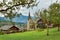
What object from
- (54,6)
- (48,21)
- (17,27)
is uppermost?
(54,6)

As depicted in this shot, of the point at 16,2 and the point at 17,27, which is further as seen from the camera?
the point at 17,27

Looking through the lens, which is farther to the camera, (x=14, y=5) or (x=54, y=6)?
(x=54, y=6)

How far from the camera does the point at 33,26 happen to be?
54594 mm

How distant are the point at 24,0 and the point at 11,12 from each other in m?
1.02

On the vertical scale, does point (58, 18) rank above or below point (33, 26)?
above

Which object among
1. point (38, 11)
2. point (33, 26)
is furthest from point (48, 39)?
point (33, 26)

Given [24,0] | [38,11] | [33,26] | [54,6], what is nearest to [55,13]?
[54,6]

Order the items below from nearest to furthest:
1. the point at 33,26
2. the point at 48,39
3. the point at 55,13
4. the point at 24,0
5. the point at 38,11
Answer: the point at 24,0, the point at 48,39, the point at 55,13, the point at 38,11, the point at 33,26

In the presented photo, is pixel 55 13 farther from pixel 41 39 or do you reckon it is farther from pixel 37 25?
pixel 37 25

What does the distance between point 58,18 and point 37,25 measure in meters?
26.5

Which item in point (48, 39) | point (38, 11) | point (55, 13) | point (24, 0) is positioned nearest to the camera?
point (24, 0)

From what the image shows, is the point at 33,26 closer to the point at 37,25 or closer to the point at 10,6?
the point at 37,25

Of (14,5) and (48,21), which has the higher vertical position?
(14,5)

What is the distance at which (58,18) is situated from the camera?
101ft
